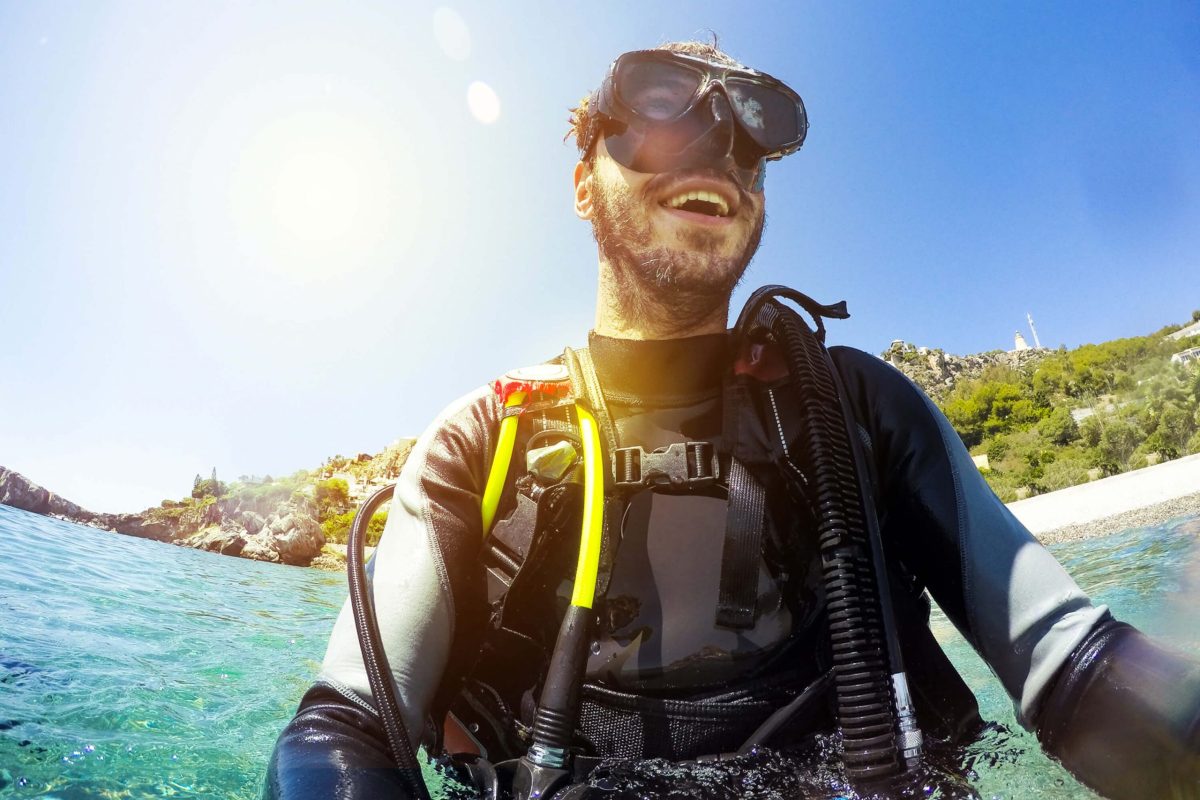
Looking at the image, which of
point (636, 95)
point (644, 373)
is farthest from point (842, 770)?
point (636, 95)

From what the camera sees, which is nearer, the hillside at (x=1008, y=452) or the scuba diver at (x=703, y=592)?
the scuba diver at (x=703, y=592)

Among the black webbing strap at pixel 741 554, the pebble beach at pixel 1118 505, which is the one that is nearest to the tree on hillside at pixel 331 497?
the pebble beach at pixel 1118 505

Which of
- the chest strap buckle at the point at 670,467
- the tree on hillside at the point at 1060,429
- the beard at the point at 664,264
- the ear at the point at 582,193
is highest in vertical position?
the tree on hillside at the point at 1060,429

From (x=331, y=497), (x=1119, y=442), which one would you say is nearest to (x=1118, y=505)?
(x=1119, y=442)

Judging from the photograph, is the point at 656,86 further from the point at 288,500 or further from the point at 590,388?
the point at 288,500

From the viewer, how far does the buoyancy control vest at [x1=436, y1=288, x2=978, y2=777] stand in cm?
151

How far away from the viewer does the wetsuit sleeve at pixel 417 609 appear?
1.37 meters

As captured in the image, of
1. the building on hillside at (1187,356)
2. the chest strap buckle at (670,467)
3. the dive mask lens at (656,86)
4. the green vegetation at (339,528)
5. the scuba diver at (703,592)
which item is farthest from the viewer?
the green vegetation at (339,528)

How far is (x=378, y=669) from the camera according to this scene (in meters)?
1.41

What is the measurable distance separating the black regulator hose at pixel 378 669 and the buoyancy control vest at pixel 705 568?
283 mm

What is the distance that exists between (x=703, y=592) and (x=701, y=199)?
51.9 inches

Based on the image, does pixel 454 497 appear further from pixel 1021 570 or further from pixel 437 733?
pixel 1021 570

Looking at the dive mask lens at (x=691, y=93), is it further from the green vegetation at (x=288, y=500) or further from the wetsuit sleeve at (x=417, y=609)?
the green vegetation at (x=288, y=500)

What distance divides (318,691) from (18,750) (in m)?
1.80
